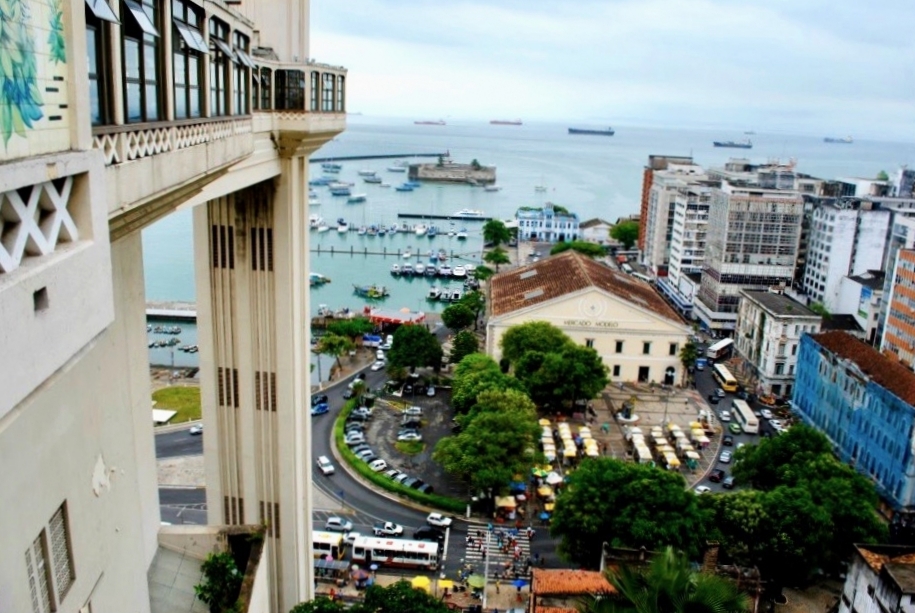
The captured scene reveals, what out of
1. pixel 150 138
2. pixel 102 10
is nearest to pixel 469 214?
pixel 150 138

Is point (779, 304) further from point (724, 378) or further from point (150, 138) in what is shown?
point (150, 138)

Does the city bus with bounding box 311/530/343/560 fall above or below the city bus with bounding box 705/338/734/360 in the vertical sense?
below

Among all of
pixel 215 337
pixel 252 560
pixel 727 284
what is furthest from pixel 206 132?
pixel 727 284

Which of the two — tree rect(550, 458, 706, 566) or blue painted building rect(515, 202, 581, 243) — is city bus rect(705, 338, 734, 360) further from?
blue painted building rect(515, 202, 581, 243)

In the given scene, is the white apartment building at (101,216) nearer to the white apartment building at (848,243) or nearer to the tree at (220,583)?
the tree at (220,583)

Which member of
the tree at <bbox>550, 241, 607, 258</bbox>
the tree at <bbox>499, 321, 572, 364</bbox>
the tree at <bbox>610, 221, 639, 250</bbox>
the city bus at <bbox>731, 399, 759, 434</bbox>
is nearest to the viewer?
the city bus at <bbox>731, 399, 759, 434</bbox>

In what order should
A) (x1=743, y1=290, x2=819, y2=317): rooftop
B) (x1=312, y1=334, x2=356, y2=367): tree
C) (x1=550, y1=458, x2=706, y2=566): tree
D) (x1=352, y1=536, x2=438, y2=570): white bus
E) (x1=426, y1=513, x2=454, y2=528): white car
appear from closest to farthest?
(x1=550, y1=458, x2=706, y2=566): tree < (x1=352, y1=536, x2=438, y2=570): white bus < (x1=426, y1=513, x2=454, y2=528): white car < (x1=743, y1=290, x2=819, y2=317): rooftop < (x1=312, y1=334, x2=356, y2=367): tree

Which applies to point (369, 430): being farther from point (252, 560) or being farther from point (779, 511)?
point (252, 560)

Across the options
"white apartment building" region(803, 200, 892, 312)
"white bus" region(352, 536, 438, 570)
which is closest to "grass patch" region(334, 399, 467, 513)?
"white bus" region(352, 536, 438, 570)
